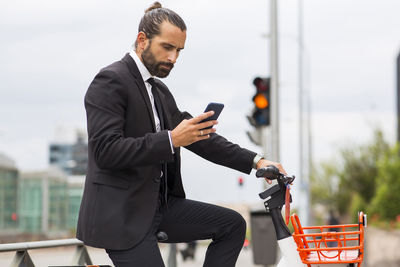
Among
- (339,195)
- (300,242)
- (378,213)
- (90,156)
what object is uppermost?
(90,156)

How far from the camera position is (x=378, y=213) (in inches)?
1057

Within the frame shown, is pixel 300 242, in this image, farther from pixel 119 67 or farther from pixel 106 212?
pixel 119 67

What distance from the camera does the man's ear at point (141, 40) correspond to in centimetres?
343

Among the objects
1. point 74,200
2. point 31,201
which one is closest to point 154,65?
point 74,200

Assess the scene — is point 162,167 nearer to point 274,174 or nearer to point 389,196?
point 274,174

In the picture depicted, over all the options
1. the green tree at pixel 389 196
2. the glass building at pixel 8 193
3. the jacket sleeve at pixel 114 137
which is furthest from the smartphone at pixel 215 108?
the glass building at pixel 8 193

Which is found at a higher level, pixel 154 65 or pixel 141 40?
pixel 141 40

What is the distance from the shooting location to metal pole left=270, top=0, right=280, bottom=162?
12.2 metres

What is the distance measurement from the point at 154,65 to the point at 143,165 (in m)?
0.47

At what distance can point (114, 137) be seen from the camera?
10.5 feet

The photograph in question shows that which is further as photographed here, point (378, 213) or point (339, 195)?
point (339, 195)

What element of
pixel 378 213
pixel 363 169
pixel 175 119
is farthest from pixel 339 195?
pixel 175 119

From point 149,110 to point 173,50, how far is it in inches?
11.1

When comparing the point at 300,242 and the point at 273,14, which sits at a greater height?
the point at 273,14
